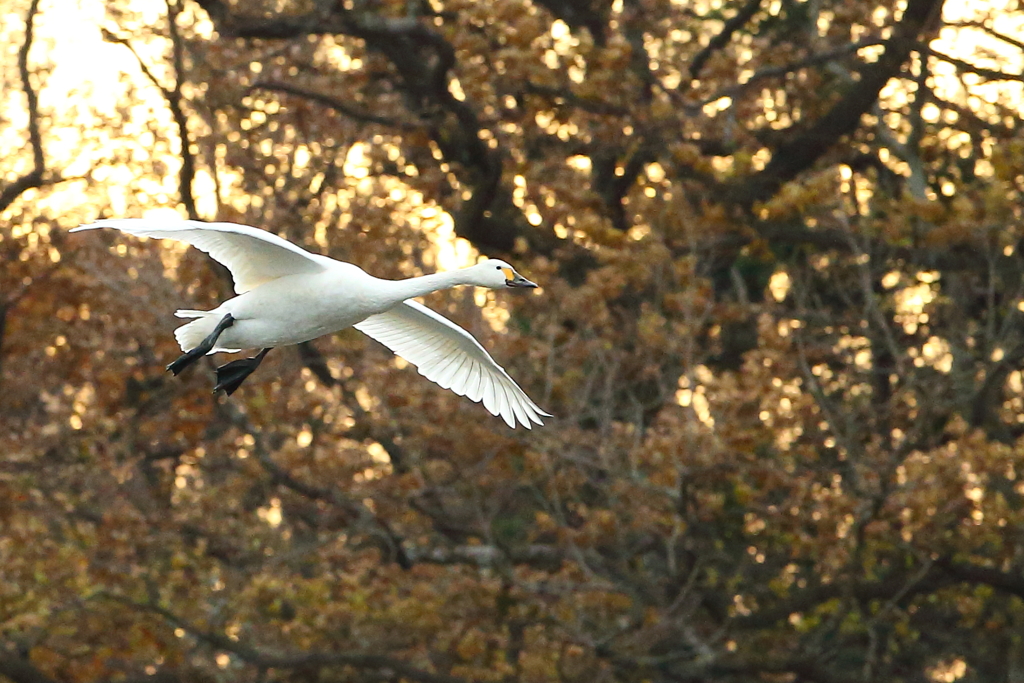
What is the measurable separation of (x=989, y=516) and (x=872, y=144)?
5085 mm

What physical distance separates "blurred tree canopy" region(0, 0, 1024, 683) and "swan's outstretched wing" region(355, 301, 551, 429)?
162cm

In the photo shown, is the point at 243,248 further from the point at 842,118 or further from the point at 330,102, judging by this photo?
the point at 842,118

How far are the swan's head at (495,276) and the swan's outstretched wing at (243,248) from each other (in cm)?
90

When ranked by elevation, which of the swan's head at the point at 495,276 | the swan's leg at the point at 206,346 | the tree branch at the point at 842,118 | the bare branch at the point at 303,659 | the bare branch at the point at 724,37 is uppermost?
Result: the bare branch at the point at 724,37

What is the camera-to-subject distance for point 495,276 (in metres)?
9.80

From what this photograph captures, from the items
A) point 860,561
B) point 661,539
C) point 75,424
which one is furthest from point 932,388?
point 75,424

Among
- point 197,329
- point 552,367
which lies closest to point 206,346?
point 197,329

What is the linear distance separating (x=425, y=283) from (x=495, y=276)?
2.16 feet

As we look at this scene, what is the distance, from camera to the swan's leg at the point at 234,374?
10.3 m

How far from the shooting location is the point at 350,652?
1498 cm

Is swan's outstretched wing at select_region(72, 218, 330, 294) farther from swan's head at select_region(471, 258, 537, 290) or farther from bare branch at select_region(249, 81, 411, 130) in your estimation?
bare branch at select_region(249, 81, 411, 130)

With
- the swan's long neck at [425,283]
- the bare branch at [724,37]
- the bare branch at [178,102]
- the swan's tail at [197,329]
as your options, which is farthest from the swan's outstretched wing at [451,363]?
the bare branch at [724,37]

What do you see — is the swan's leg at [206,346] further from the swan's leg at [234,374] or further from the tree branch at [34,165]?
the tree branch at [34,165]

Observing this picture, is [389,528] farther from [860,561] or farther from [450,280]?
[450,280]
